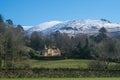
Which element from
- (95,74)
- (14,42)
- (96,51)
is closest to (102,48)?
(96,51)

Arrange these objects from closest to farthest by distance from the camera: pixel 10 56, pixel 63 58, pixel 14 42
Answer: pixel 10 56 → pixel 14 42 → pixel 63 58

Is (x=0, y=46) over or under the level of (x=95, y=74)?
over

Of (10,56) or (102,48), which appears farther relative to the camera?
(102,48)

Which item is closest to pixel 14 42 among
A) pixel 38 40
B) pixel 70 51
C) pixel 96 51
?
pixel 96 51

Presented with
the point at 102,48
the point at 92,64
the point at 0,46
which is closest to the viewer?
the point at 92,64

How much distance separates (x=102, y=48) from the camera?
94.9 meters

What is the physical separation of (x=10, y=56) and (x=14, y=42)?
6.82 meters

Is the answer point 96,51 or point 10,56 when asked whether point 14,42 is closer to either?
point 10,56

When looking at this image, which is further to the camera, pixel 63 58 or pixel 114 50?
pixel 63 58

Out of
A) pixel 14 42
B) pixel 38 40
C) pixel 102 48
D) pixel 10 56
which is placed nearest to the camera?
pixel 10 56

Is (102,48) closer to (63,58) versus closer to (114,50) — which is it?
(114,50)

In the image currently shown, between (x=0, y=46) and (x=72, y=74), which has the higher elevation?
(x=0, y=46)

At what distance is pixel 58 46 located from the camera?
143875 mm

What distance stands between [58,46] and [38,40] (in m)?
8.97
